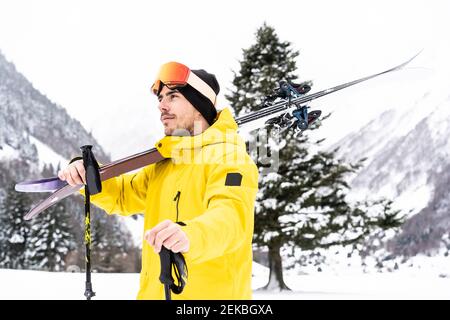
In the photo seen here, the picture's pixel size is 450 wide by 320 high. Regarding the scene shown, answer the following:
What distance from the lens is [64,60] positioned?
82250 mm

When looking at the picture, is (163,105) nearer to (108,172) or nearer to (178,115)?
(178,115)

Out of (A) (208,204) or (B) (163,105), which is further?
(B) (163,105)

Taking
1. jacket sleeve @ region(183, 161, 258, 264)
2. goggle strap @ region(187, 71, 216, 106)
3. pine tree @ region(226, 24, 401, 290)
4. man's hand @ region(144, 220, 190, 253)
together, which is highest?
pine tree @ region(226, 24, 401, 290)

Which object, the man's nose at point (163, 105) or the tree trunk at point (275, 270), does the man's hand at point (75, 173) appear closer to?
the man's nose at point (163, 105)

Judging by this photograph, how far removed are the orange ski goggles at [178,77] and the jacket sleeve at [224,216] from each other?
1.76ft

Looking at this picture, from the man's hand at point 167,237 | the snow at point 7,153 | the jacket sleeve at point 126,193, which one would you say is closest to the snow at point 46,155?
the snow at point 7,153

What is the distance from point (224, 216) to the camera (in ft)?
6.04

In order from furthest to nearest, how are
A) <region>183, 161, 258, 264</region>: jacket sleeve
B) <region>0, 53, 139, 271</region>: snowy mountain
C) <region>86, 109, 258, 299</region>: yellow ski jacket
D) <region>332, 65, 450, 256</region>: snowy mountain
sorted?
1. <region>332, 65, 450, 256</region>: snowy mountain
2. <region>0, 53, 139, 271</region>: snowy mountain
3. <region>86, 109, 258, 299</region>: yellow ski jacket
4. <region>183, 161, 258, 264</region>: jacket sleeve

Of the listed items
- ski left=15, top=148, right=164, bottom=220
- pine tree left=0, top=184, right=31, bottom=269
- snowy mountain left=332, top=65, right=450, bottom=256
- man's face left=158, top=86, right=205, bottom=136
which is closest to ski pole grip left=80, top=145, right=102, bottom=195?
ski left=15, top=148, right=164, bottom=220

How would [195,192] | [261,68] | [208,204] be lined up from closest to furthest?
1. [208,204]
2. [195,192]
3. [261,68]

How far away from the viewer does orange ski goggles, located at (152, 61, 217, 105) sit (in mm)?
2457

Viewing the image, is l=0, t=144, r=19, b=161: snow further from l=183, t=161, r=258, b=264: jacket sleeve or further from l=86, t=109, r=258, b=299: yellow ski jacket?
l=183, t=161, r=258, b=264: jacket sleeve

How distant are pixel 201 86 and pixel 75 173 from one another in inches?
25.9

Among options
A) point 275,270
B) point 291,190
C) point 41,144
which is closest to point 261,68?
point 291,190
